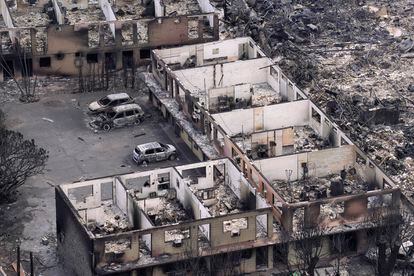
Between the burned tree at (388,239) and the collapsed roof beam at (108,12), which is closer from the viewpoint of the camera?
the burned tree at (388,239)

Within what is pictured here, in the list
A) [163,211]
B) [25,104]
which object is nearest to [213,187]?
[163,211]

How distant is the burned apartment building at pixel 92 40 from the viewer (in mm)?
75938

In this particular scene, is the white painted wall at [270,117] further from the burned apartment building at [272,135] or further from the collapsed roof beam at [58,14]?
the collapsed roof beam at [58,14]

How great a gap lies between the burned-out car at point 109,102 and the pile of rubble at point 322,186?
38.8 ft

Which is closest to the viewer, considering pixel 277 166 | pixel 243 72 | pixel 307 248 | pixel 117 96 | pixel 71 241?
pixel 307 248

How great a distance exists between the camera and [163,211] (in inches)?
2426

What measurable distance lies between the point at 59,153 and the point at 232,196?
10.1 meters

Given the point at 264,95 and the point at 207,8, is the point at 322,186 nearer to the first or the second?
the point at 264,95

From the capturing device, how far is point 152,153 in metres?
68.2

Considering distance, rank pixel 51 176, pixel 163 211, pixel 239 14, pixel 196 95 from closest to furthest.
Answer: pixel 163 211 < pixel 51 176 < pixel 196 95 < pixel 239 14

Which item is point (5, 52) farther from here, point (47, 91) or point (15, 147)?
point (15, 147)

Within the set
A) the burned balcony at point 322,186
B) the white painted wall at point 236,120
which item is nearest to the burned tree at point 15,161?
the white painted wall at point 236,120

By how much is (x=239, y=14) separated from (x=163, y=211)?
23.3 metres

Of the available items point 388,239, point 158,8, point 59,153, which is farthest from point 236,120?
point 158,8
